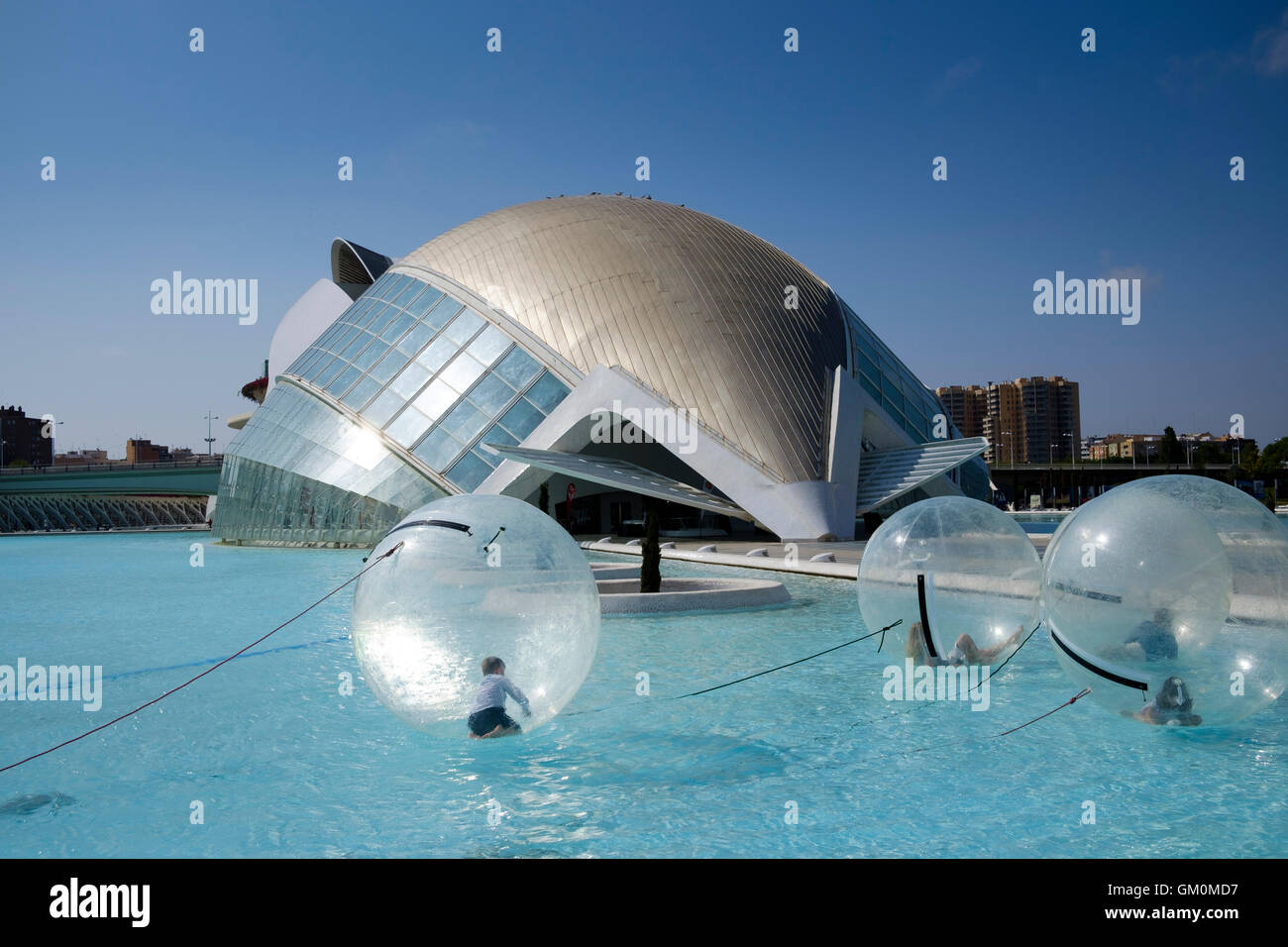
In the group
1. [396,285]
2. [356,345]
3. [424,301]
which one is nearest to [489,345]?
[424,301]

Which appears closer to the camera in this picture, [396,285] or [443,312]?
[443,312]

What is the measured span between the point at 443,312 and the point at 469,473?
22.7 ft

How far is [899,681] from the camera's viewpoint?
9.09m

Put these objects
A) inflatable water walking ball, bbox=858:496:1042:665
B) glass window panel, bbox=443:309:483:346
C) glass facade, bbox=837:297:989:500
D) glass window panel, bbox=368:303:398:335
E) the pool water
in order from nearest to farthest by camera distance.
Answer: the pool water < inflatable water walking ball, bbox=858:496:1042:665 < glass window panel, bbox=443:309:483:346 < glass facade, bbox=837:297:989:500 < glass window panel, bbox=368:303:398:335

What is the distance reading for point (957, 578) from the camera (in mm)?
8359

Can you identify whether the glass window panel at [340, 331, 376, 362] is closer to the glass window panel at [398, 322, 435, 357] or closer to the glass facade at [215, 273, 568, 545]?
the glass facade at [215, 273, 568, 545]

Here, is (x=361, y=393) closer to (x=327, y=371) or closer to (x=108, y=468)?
(x=327, y=371)

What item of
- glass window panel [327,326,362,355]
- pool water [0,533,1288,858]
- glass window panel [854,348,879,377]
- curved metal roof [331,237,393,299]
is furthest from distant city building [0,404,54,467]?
pool water [0,533,1288,858]

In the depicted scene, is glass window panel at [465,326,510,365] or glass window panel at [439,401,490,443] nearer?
glass window panel at [439,401,490,443]

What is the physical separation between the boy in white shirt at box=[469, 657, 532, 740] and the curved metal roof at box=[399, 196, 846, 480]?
20446 millimetres

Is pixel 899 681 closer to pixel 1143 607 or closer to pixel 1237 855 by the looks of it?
pixel 1143 607

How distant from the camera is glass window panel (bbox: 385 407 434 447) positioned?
30484mm

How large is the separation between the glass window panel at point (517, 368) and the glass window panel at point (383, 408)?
338 cm

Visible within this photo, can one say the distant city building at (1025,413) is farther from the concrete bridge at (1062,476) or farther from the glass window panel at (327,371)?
the glass window panel at (327,371)
